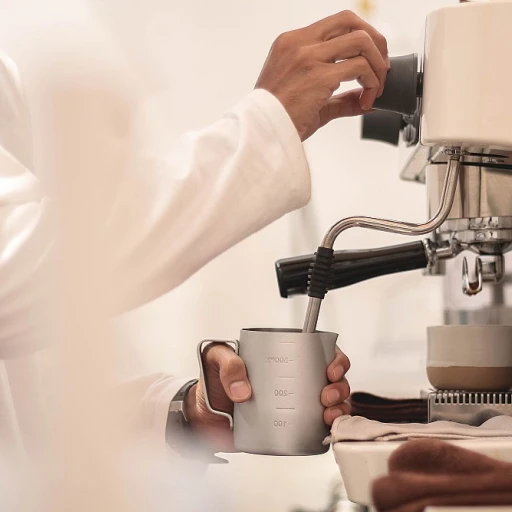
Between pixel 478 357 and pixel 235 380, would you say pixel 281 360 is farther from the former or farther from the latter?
pixel 478 357

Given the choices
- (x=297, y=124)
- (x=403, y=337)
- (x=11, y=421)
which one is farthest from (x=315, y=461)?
(x=297, y=124)

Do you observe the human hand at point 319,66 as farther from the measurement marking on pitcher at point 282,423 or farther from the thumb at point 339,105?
the measurement marking on pitcher at point 282,423

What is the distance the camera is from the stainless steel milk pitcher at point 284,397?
1.55 ft

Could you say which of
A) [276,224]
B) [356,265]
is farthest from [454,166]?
[276,224]

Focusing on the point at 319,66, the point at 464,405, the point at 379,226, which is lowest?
the point at 464,405

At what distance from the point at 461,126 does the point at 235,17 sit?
0.83 metres

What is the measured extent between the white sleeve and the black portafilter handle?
151 mm

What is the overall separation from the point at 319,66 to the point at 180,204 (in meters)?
0.14

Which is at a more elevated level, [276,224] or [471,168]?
[471,168]

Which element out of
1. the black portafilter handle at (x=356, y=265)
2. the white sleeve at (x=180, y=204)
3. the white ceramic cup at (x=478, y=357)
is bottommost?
the white ceramic cup at (x=478, y=357)

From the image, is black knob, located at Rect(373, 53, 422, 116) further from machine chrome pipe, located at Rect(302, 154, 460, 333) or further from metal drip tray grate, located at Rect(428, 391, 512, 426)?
metal drip tray grate, located at Rect(428, 391, 512, 426)

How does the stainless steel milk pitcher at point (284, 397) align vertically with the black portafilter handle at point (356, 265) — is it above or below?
below

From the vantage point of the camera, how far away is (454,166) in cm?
50

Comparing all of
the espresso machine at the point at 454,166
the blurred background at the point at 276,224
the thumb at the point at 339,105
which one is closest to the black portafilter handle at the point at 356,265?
the espresso machine at the point at 454,166
